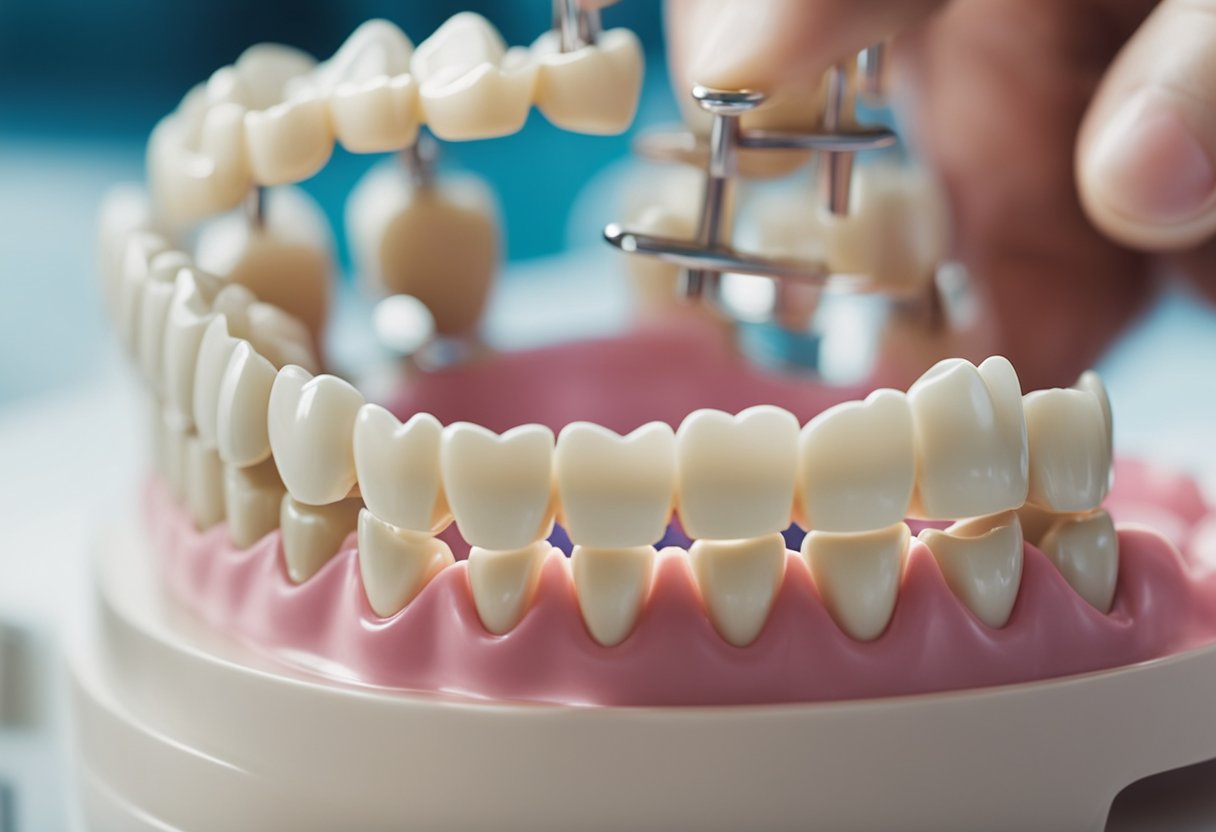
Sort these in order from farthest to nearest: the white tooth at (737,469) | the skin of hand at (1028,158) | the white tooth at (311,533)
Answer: the skin of hand at (1028,158) → the white tooth at (311,533) → the white tooth at (737,469)

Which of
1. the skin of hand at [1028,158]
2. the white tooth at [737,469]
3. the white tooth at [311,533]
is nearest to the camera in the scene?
the white tooth at [737,469]

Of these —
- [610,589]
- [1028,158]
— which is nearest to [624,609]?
[610,589]

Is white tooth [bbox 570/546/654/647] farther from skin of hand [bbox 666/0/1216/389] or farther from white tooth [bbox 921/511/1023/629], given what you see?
skin of hand [bbox 666/0/1216/389]

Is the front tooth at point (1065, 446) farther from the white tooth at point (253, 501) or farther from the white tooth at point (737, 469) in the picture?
the white tooth at point (253, 501)

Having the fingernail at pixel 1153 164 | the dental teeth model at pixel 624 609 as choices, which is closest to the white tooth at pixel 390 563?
the dental teeth model at pixel 624 609

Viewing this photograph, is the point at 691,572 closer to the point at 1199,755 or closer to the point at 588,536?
the point at 588,536

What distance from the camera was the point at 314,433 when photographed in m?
0.74

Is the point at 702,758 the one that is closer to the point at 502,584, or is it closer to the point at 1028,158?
the point at 502,584

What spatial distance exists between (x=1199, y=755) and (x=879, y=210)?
55cm

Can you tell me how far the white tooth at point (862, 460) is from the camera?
693mm

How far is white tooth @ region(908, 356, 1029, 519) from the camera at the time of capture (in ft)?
Result: 2.29

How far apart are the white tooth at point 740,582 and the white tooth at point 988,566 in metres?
0.09

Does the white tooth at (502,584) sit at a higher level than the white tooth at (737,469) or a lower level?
lower

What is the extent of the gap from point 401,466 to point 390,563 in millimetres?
65
